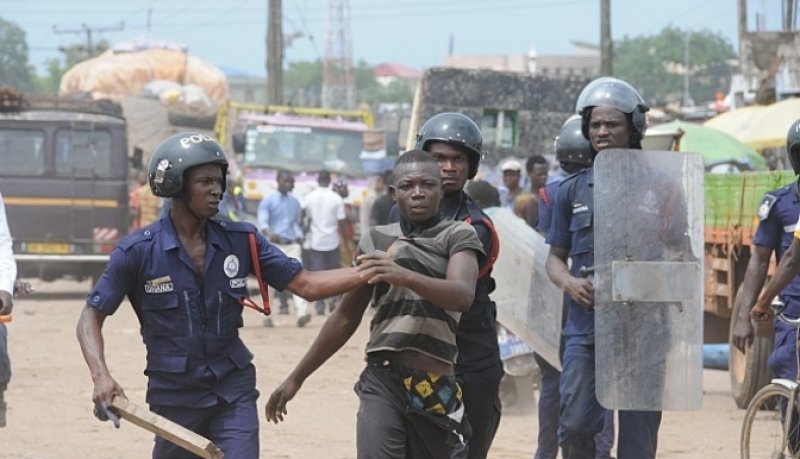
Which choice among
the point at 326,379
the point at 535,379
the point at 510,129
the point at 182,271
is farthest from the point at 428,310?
the point at 510,129

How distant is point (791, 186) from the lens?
7434 millimetres

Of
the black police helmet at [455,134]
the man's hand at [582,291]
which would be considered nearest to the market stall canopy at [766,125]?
the man's hand at [582,291]

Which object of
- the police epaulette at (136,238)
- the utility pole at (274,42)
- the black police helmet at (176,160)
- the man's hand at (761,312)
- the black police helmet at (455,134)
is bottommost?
the man's hand at (761,312)

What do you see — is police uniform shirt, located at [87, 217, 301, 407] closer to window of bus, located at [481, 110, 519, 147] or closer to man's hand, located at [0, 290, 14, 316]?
man's hand, located at [0, 290, 14, 316]

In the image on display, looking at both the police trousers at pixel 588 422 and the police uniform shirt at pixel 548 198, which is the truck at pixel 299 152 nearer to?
the police uniform shirt at pixel 548 198

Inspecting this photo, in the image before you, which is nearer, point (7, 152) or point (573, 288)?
point (573, 288)

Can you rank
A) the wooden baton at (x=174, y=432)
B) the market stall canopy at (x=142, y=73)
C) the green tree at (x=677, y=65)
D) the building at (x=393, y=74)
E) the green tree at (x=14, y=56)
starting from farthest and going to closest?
the building at (x=393, y=74) < the green tree at (x=677, y=65) < the green tree at (x=14, y=56) < the market stall canopy at (x=142, y=73) < the wooden baton at (x=174, y=432)

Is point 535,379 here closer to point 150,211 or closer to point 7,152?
point 7,152

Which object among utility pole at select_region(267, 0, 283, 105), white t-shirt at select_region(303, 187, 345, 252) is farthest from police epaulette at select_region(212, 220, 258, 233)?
utility pole at select_region(267, 0, 283, 105)

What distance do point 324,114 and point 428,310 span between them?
20406 millimetres

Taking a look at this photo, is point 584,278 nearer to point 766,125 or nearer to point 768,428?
point 768,428

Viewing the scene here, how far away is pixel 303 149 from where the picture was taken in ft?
80.5

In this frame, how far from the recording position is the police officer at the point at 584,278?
6762 millimetres

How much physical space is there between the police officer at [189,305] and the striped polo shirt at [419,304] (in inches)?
7.1
